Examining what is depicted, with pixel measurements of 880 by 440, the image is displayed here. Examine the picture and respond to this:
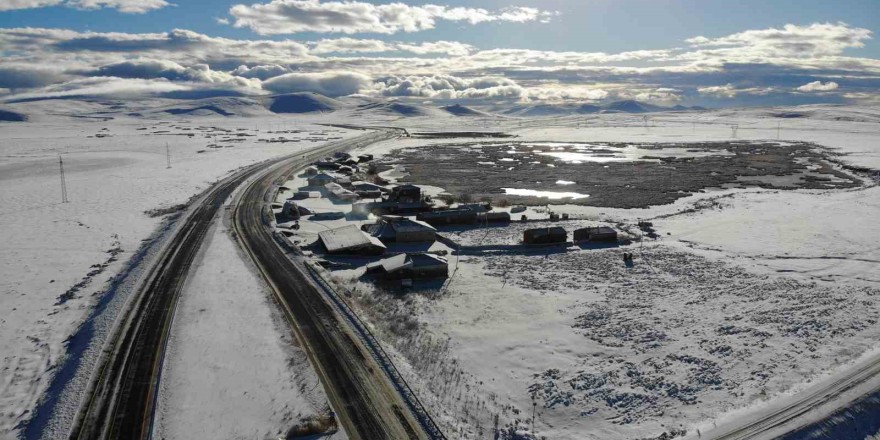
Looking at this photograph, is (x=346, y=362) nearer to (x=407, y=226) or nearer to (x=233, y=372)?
(x=233, y=372)

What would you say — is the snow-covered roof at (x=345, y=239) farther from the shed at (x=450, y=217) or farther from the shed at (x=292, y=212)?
the shed at (x=292, y=212)

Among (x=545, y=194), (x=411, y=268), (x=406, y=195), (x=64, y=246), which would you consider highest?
(x=406, y=195)

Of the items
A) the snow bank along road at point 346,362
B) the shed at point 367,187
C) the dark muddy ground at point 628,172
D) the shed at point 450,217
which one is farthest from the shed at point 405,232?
the shed at point 367,187

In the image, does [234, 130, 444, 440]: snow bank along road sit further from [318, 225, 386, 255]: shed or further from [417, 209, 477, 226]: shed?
[417, 209, 477, 226]: shed

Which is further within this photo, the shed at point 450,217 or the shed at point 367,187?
the shed at point 367,187

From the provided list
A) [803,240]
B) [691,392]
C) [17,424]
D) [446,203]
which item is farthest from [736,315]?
[446,203]

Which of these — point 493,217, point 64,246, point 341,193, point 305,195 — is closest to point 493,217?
point 493,217
